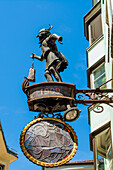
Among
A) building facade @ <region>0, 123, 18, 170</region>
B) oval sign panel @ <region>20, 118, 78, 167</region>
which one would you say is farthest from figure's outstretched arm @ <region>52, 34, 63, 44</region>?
building facade @ <region>0, 123, 18, 170</region>

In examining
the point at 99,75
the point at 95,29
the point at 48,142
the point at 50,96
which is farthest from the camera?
the point at 95,29

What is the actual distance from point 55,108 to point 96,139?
23.6 ft

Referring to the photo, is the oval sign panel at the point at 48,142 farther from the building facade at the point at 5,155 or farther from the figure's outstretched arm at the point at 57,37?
the building facade at the point at 5,155

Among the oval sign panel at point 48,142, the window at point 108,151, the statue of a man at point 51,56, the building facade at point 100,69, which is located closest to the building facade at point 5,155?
the building facade at point 100,69

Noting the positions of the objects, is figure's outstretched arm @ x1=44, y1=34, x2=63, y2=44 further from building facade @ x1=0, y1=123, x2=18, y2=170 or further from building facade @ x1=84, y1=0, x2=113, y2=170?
building facade @ x1=0, y1=123, x2=18, y2=170

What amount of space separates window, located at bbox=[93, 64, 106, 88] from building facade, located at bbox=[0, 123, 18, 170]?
867cm

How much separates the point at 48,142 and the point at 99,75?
8.64 meters

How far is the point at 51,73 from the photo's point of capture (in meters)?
9.34

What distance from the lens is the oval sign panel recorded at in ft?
26.1

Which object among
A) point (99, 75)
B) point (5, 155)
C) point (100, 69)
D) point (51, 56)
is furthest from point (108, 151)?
point (5, 155)

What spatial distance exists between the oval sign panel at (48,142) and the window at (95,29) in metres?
10.5

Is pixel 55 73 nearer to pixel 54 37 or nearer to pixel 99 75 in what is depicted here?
pixel 54 37

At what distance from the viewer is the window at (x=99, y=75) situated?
52.5 feet

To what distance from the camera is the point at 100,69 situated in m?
16.4
